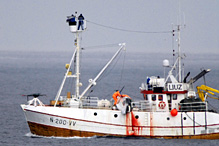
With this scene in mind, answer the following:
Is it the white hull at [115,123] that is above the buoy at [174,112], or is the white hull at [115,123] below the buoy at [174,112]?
below

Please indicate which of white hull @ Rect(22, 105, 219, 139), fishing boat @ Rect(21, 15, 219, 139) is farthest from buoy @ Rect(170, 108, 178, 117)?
white hull @ Rect(22, 105, 219, 139)

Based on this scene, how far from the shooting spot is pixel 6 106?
64375mm

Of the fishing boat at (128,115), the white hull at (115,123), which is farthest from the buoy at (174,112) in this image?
the white hull at (115,123)

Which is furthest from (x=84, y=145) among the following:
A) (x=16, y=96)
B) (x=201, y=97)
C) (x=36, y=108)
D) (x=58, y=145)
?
(x=16, y=96)

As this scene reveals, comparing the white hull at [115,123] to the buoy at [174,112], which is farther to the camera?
the buoy at [174,112]

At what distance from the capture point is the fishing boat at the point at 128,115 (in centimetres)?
4253

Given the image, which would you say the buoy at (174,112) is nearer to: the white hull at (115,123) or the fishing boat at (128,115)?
the fishing boat at (128,115)

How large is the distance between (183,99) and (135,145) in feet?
21.9

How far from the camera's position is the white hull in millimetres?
42469

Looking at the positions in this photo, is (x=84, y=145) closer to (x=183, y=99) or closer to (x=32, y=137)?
(x=32, y=137)

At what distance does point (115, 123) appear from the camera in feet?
141

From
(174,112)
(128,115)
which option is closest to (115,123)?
(128,115)

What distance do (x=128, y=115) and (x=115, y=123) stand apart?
1.30 metres

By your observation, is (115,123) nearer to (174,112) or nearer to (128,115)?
(128,115)
